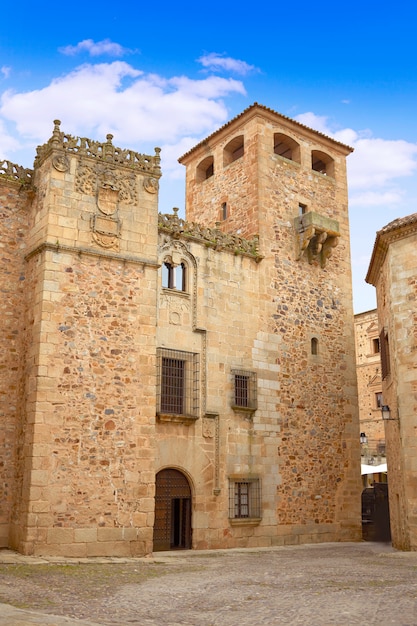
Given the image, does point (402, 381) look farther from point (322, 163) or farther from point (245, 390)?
point (322, 163)

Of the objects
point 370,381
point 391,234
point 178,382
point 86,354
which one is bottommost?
point 178,382

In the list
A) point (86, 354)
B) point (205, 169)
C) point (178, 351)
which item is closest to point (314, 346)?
point (178, 351)

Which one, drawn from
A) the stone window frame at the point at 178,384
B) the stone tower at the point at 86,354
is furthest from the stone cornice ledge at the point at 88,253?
the stone window frame at the point at 178,384

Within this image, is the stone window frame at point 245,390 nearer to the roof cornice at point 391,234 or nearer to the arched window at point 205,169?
the roof cornice at point 391,234

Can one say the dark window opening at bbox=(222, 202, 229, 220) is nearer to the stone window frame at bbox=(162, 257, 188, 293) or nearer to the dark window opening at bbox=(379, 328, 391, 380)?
the stone window frame at bbox=(162, 257, 188, 293)

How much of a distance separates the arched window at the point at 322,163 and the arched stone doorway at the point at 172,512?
37.3 ft

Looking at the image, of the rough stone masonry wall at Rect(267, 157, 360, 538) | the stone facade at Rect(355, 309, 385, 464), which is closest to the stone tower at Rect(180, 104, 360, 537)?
the rough stone masonry wall at Rect(267, 157, 360, 538)

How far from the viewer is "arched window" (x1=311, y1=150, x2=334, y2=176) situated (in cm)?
2153

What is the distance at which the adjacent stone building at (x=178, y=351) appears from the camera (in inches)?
524

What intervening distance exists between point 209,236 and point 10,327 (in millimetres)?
5899

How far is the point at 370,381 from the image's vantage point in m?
31.1

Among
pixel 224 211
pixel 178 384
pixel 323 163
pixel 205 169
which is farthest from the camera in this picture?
pixel 205 169

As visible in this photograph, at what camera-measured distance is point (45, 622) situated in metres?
5.96

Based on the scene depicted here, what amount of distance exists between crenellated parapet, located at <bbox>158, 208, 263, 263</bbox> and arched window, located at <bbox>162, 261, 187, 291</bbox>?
773 millimetres
